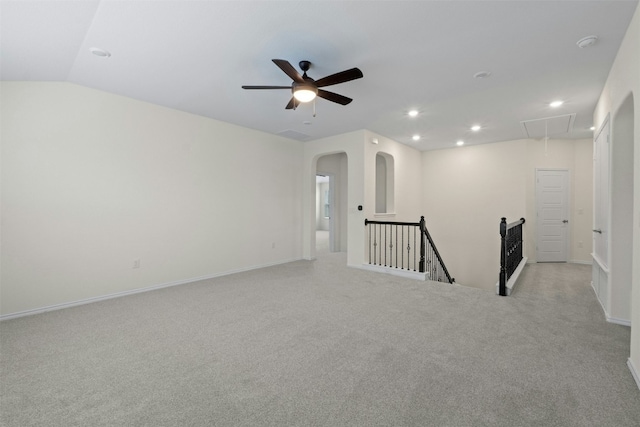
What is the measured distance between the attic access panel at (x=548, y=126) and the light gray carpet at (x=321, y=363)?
3012 millimetres

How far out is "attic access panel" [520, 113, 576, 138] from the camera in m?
4.83

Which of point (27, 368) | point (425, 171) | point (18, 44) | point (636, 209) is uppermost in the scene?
point (18, 44)

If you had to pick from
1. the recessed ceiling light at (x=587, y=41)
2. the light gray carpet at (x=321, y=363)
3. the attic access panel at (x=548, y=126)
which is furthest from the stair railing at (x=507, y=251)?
the recessed ceiling light at (x=587, y=41)

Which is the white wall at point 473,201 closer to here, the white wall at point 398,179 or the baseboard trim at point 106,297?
the white wall at point 398,179

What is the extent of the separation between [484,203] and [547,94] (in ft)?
11.1

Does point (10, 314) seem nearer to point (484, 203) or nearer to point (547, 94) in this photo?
point (547, 94)

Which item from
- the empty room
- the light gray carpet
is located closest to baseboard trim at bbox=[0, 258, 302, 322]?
the empty room

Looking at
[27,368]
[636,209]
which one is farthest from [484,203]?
[27,368]

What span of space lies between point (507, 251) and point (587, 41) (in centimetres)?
286

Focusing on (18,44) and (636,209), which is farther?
(18,44)

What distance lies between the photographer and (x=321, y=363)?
2.24m

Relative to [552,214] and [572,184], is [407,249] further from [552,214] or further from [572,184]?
[572,184]

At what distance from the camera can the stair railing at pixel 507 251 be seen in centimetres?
386

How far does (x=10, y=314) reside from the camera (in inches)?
125
